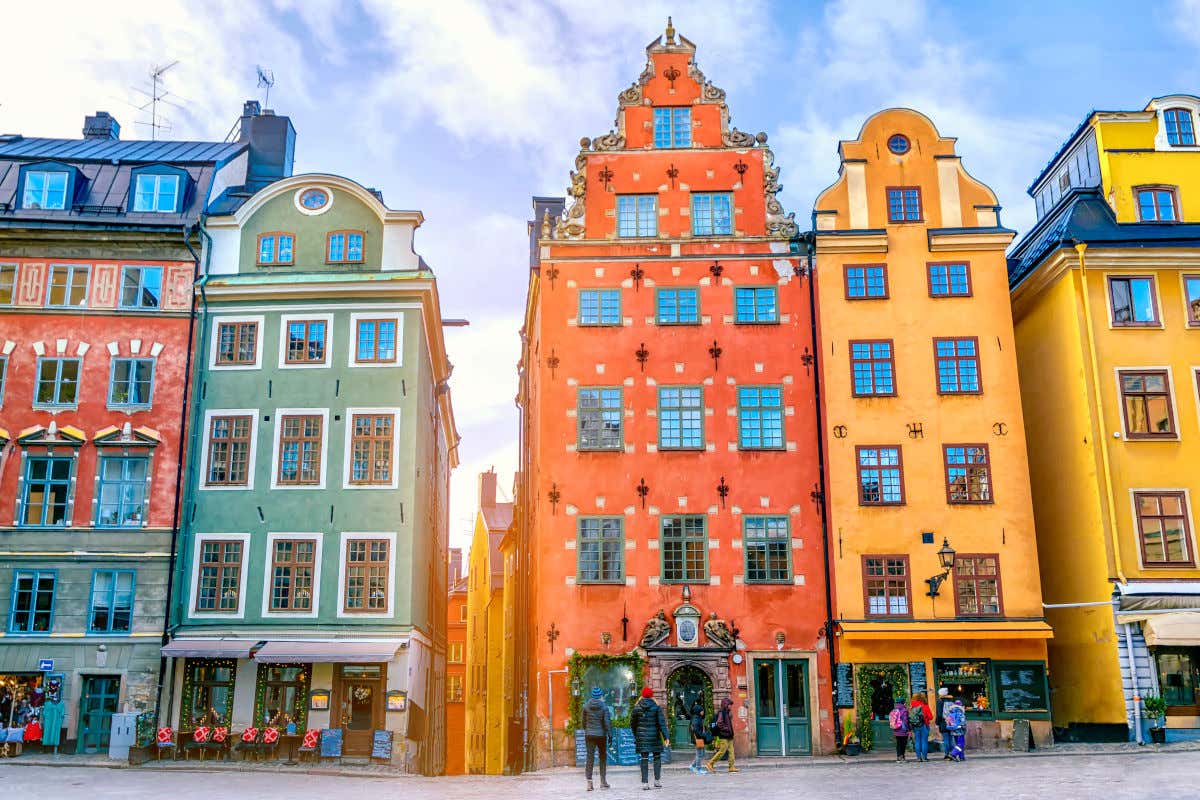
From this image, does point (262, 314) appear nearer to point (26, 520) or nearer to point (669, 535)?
point (26, 520)

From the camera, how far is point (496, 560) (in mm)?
56531

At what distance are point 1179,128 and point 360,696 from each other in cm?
2851

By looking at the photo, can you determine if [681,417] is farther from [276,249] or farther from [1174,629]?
[1174,629]

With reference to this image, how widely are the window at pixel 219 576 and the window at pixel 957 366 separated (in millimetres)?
19944

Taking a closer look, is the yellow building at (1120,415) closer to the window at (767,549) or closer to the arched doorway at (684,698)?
the window at (767,549)

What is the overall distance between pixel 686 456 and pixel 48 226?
19442 mm

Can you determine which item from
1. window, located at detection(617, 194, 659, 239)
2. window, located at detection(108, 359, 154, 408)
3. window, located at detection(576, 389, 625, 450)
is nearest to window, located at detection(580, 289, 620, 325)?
window, located at detection(617, 194, 659, 239)

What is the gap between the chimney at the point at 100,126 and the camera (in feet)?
134

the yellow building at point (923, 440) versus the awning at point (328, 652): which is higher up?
the yellow building at point (923, 440)

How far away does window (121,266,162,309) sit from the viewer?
3319 centimetres

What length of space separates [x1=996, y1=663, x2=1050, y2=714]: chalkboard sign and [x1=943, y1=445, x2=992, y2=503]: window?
4.46m

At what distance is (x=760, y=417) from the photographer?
31797 millimetres

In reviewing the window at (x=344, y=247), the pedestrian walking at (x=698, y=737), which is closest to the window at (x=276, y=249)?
the window at (x=344, y=247)

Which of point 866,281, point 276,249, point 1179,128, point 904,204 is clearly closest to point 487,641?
point 276,249
